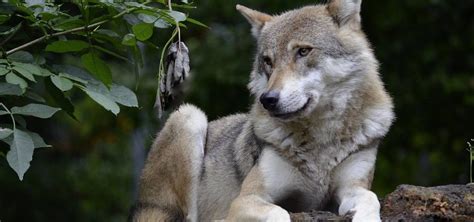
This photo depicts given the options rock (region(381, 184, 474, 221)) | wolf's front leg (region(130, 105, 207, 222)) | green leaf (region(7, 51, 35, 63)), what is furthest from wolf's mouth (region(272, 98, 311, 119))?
green leaf (region(7, 51, 35, 63))

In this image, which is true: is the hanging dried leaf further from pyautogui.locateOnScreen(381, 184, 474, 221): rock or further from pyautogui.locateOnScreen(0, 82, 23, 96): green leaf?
pyautogui.locateOnScreen(381, 184, 474, 221): rock

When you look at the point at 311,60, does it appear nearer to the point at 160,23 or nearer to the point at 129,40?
the point at 160,23

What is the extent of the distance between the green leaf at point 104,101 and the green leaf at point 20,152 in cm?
43

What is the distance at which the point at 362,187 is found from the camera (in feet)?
20.4

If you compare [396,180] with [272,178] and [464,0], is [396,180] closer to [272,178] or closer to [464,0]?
[464,0]

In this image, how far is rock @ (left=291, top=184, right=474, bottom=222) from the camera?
17.3 ft

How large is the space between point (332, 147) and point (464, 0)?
7.28 metres

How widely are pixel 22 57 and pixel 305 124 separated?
1938 mm

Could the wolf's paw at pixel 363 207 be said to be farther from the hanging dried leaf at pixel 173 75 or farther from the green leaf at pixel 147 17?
the green leaf at pixel 147 17

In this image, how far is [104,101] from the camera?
18.0 feet

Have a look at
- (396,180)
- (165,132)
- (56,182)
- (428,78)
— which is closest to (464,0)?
(428,78)

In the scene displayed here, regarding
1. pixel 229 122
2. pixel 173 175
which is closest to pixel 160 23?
pixel 173 175

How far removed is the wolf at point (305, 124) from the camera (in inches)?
247

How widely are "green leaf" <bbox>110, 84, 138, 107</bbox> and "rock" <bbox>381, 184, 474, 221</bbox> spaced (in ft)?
5.26
